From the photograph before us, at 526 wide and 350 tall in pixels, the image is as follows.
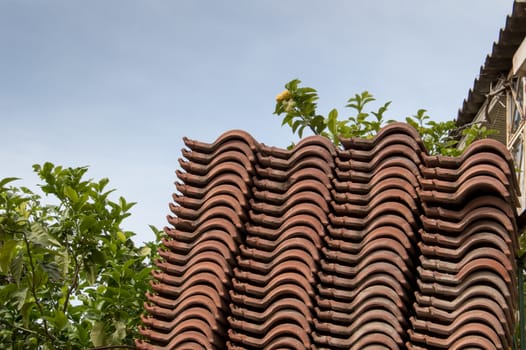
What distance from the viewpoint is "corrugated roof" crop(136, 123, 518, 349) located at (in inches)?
292

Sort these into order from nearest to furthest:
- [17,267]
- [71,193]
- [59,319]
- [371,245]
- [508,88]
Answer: [371,245], [17,267], [59,319], [71,193], [508,88]

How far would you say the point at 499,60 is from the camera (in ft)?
50.7

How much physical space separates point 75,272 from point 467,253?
4266 mm

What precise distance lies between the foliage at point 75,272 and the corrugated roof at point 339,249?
3.94 feet

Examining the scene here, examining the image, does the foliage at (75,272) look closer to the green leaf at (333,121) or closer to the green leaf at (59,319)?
the green leaf at (59,319)

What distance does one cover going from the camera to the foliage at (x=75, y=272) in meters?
8.88

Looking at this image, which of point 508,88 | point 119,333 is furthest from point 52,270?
point 508,88

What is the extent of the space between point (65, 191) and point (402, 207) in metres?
3.57

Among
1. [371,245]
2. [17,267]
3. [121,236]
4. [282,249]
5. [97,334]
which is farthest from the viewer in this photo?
[121,236]

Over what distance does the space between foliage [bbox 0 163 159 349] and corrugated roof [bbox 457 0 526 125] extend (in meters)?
7.10

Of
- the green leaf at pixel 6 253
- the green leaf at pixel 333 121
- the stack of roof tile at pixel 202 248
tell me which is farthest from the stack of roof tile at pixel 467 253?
the green leaf at pixel 6 253

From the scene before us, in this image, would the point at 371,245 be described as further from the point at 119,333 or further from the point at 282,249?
the point at 119,333

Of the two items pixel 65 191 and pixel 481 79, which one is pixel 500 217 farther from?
pixel 481 79

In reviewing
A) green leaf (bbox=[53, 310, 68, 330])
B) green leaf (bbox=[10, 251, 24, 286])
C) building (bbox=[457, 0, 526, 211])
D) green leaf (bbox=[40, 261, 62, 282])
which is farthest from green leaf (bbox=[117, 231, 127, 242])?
building (bbox=[457, 0, 526, 211])
